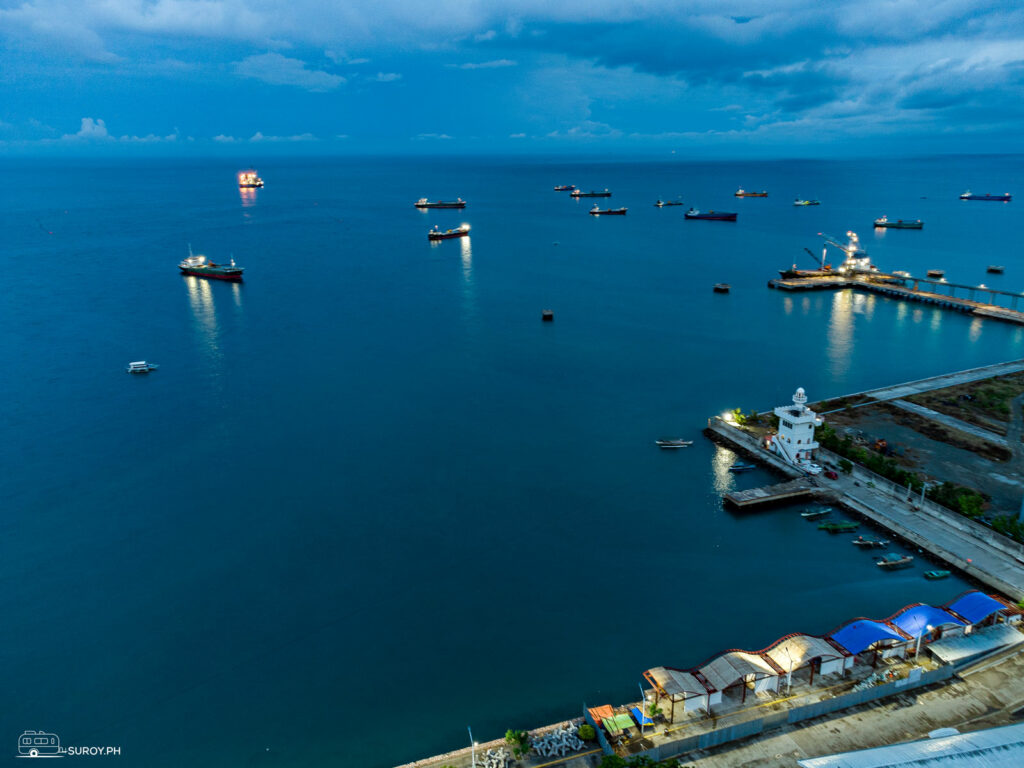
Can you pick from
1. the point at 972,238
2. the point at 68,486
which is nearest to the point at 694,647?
the point at 68,486

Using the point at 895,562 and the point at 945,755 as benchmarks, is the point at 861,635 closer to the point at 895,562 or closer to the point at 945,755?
the point at 945,755

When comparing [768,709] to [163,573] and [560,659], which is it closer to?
[560,659]

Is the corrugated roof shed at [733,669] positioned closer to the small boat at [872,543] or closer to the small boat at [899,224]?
the small boat at [872,543]

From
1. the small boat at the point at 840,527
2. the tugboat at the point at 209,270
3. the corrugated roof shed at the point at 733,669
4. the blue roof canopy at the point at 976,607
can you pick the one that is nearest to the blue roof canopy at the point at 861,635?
the corrugated roof shed at the point at 733,669

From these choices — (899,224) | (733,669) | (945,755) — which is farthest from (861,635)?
(899,224)

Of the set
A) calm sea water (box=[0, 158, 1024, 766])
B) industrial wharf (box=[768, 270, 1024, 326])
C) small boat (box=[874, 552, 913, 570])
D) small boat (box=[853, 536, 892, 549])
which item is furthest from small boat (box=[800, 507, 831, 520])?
industrial wharf (box=[768, 270, 1024, 326])
